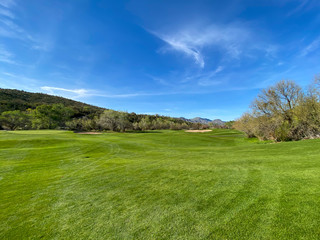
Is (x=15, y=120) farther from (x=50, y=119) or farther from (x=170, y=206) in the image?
(x=170, y=206)

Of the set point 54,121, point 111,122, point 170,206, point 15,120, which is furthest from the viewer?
point 54,121

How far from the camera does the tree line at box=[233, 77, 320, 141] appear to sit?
1856 cm

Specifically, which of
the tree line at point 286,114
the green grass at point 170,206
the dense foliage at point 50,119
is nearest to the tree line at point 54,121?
the dense foliage at point 50,119

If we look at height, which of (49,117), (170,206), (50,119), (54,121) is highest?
(49,117)

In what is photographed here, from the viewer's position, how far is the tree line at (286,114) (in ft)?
60.9

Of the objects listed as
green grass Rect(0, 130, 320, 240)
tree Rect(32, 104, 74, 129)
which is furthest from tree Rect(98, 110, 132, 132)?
green grass Rect(0, 130, 320, 240)

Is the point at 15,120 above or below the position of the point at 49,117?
below

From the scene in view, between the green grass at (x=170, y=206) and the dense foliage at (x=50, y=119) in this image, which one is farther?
the dense foliage at (x=50, y=119)

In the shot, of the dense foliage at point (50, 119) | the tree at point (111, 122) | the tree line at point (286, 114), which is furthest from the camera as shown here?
the tree at point (111, 122)

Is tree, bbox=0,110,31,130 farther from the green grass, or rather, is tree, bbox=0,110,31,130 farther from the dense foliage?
the green grass

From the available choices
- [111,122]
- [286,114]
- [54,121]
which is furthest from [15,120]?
[286,114]

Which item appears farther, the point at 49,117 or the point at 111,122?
the point at 111,122

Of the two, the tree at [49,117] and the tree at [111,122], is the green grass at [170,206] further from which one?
the tree at [49,117]

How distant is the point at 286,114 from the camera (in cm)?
2172
